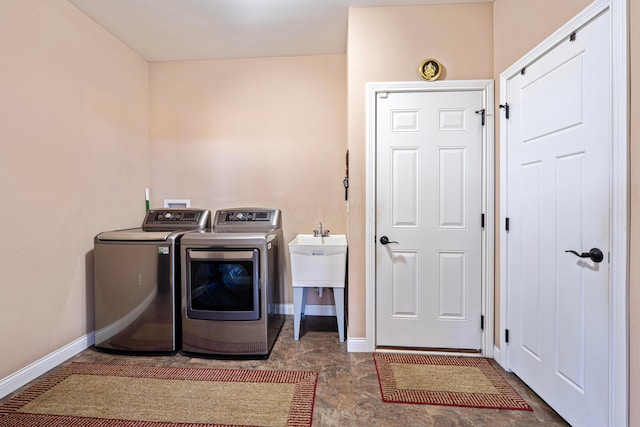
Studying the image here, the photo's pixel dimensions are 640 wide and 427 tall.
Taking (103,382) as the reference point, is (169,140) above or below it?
above

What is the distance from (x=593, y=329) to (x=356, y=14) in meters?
2.57

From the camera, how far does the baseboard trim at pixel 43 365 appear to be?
182cm

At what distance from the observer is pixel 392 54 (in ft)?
7.53

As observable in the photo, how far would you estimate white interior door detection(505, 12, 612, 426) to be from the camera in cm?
135

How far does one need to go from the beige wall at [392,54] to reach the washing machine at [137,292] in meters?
1.43

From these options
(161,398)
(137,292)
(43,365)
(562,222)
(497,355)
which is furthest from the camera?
(137,292)

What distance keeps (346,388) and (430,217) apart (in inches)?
54.7

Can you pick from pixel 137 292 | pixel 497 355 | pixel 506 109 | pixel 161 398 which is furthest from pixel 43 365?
pixel 506 109

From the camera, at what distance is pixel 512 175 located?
2.00 meters

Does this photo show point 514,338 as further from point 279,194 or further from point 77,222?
point 77,222

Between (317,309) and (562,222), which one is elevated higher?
(562,222)

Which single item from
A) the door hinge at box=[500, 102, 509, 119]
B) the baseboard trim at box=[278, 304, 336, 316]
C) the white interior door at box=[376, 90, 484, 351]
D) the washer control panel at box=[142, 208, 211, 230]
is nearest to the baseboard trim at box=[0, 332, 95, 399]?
the washer control panel at box=[142, 208, 211, 230]

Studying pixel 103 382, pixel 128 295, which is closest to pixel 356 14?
pixel 128 295

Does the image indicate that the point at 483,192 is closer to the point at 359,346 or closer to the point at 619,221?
the point at 619,221
